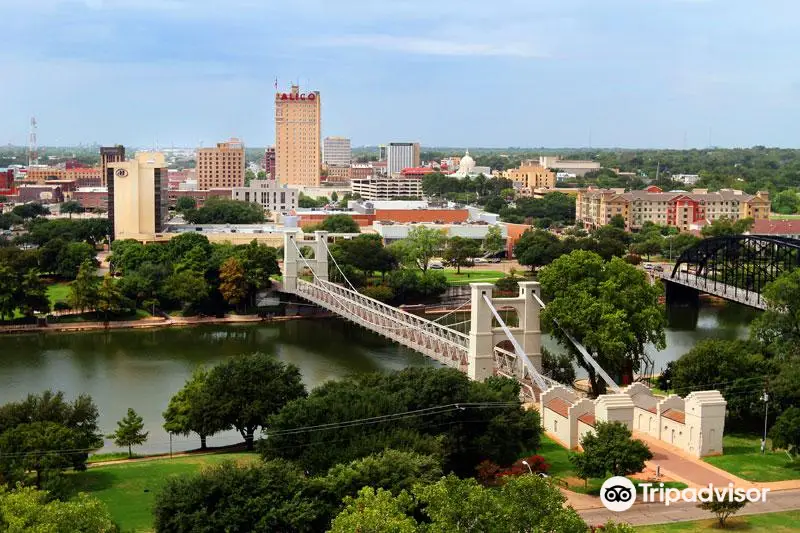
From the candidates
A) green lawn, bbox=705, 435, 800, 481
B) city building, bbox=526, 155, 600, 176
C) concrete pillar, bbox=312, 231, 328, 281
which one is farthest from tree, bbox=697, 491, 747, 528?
city building, bbox=526, 155, 600, 176

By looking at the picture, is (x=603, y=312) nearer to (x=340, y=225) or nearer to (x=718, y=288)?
(x=718, y=288)

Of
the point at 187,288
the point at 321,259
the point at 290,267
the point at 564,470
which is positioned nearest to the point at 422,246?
the point at 321,259

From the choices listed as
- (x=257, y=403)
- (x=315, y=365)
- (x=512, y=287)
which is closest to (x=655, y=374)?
(x=315, y=365)

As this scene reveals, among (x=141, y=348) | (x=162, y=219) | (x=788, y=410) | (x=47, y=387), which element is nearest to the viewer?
(x=788, y=410)

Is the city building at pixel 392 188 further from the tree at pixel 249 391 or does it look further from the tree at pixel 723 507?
the tree at pixel 723 507

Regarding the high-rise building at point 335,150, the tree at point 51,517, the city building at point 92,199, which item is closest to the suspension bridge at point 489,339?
the tree at point 51,517

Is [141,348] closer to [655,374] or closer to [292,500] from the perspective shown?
[655,374]

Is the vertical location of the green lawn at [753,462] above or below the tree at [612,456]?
below
